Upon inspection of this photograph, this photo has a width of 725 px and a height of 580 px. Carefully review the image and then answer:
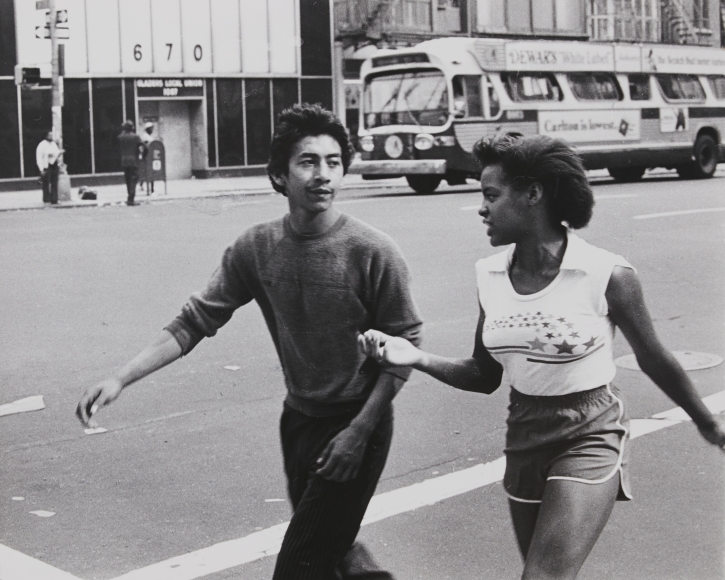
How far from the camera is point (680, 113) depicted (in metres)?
27.2

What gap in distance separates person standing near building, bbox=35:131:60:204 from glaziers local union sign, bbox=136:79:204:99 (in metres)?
6.61

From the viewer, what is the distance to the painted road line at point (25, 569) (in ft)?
14.5

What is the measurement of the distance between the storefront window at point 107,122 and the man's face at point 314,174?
26815 mm

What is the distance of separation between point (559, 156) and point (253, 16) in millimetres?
25703

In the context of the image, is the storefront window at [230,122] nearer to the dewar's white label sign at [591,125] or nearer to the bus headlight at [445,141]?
the bus headlight at [445,141]

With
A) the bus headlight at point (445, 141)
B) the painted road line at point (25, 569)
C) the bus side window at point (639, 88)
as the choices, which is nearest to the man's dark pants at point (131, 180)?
the bus headlight at point (445, 141)

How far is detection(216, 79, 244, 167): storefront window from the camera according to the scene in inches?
1240

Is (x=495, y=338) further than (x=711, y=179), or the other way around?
(x=711, y=179)

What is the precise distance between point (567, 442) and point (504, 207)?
2.25 feet

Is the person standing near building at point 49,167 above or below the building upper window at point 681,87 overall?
below

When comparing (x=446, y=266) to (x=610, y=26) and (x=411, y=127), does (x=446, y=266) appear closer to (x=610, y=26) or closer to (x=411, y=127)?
(x=411, y=127)

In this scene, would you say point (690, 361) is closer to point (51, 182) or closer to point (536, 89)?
point (536, 89)

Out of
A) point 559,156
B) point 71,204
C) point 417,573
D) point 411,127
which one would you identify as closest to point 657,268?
point 417,573

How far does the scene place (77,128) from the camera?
2941cm
